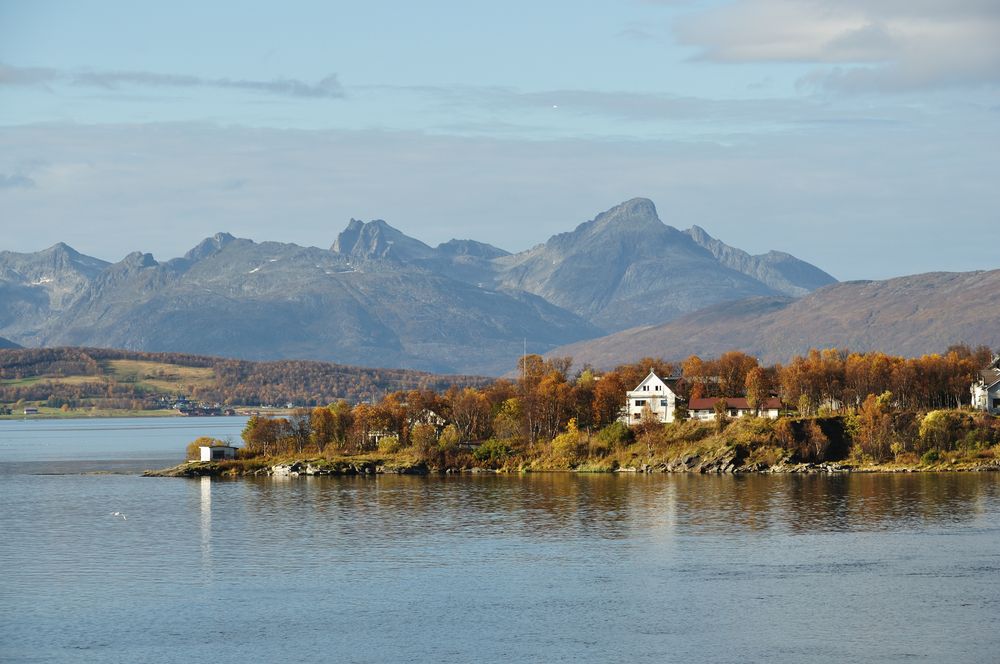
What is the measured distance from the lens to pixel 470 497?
125 m

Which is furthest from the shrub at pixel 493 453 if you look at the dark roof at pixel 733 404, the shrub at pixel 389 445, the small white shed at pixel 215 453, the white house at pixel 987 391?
the white house at pixel 987 391

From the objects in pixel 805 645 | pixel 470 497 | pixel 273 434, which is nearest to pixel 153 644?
A: pixel 805 645

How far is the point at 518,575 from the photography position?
83188 mm

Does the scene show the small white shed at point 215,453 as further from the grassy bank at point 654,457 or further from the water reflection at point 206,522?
the water reflection at point 206,522

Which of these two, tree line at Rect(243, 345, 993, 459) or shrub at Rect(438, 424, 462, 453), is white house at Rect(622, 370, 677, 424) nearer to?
tree line at Rect(243, 345, 993, 459)

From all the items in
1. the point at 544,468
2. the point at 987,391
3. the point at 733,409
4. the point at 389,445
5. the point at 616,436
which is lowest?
the point at 544,468

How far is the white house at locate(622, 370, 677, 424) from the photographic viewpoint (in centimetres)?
16738

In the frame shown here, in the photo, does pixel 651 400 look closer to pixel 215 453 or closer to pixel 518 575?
pixel 215 453

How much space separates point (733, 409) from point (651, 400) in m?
10.6

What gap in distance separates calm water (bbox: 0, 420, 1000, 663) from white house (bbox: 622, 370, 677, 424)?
36.3 m

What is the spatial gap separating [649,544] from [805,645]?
30577mm

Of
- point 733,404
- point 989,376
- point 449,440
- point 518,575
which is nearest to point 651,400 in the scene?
point 733,404

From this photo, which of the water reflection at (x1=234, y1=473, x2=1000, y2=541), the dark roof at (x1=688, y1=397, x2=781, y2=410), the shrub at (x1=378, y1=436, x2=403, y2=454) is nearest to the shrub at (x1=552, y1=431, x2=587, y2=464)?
the water reflection at (x1=234, y1=473, x2=1000, y2=541)

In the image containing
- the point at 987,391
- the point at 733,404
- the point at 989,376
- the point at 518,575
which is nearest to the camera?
the point at 518,575
